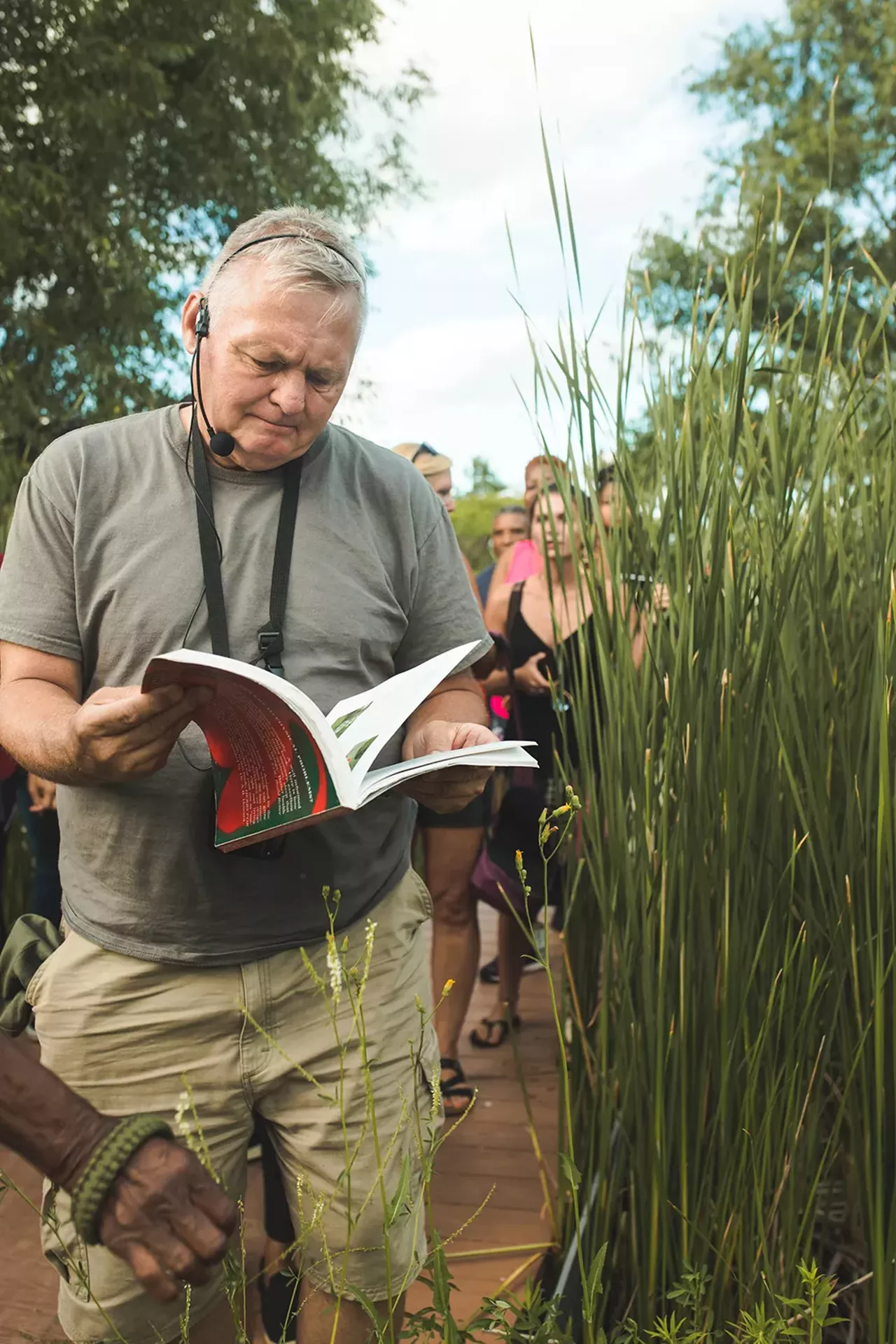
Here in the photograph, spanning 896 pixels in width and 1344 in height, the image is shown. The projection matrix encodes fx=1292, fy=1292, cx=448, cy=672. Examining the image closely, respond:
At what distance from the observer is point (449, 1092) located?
3275mm

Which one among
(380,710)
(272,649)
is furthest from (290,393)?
(380,710)

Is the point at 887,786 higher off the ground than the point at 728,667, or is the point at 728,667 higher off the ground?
the point at 728,667

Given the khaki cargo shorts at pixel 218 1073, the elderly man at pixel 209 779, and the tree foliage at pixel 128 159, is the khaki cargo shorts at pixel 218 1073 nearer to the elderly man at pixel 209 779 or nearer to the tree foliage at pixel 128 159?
the elderly man at pixel 209 779

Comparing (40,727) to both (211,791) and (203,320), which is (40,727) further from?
(203,320)

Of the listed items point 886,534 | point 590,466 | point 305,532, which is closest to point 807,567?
point 886,534

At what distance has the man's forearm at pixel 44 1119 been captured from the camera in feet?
3.89

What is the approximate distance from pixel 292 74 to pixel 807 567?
A: 46.4 ft

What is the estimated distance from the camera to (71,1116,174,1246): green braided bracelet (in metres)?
1.14

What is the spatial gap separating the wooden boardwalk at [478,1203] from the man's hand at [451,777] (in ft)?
2.53

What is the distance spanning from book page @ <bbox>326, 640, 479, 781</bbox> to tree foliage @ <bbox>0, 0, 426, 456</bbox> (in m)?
10.4

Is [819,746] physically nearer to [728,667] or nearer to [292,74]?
[728,667]

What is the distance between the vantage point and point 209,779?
1.78m

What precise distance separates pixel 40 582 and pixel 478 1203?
2002 millimetres

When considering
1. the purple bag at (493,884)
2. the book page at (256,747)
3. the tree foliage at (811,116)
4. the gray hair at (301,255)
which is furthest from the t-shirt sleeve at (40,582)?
the tree foliage at (811,116)
